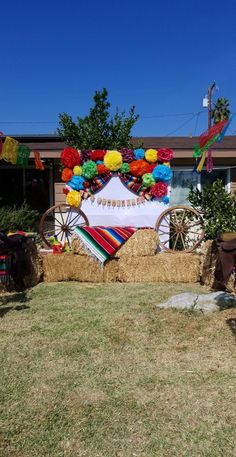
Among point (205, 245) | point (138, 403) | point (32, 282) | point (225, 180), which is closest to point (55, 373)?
point (138, 403)

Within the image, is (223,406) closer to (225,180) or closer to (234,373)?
(234,373)

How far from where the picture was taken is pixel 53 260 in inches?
245

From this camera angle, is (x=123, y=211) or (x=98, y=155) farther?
(x=123, y=211)

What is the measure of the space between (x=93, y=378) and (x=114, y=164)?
16.1ft

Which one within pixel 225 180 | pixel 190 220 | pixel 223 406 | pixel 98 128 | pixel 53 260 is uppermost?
pixel 98 128

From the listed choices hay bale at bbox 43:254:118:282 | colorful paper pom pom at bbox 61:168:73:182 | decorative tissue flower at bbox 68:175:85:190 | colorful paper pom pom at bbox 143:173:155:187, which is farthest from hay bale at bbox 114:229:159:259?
colorful paper pom pom at bbox 61:168:73:182

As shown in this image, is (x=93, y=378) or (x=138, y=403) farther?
(x=93, y=378)

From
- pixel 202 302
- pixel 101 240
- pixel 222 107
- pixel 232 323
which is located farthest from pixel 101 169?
pixel 222 107

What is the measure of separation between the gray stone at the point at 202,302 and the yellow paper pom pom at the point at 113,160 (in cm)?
331

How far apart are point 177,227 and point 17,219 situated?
3.88 m

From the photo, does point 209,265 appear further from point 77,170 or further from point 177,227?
point 77,170

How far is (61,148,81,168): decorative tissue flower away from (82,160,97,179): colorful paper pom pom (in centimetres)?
18

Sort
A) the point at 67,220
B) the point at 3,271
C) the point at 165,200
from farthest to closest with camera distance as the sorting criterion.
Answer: the point at 67,220 < the point at 165,200 < the point at 3,271

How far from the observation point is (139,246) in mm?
6355
